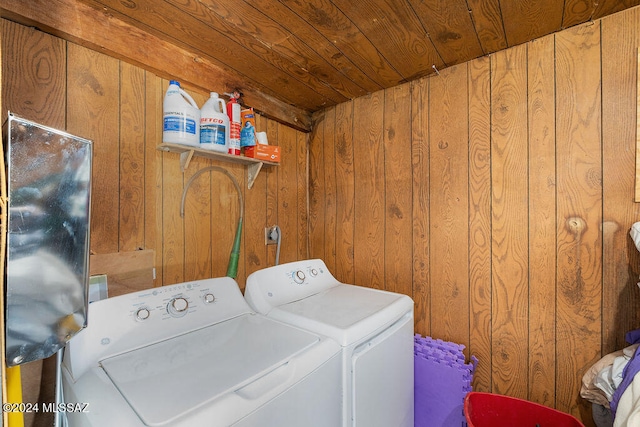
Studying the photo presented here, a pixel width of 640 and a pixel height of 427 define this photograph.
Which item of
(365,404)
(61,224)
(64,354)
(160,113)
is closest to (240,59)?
(160,113)

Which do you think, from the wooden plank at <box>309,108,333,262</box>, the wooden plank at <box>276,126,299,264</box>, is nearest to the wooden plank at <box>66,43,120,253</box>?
the wooden plank at <box>276,126,299,264</box>

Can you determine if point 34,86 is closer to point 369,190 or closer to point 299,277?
point 299,277

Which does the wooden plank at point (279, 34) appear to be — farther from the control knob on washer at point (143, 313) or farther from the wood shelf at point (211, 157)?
the control knob on washer at point (143, 313)

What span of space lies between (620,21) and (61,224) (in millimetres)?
2013

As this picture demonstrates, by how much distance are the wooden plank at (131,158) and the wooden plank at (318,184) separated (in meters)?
1.13

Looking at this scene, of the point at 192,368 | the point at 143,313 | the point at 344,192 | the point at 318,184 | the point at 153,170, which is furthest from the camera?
the point at 318,184

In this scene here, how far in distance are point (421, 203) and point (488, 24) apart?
871 millimetres

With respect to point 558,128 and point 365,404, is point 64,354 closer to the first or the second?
point 365,404

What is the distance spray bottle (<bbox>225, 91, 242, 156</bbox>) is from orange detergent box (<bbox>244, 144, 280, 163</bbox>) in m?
0.10

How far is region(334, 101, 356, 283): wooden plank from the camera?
1.93 metres

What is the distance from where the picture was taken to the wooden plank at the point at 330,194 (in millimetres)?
2012

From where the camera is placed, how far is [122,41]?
1.20 meters

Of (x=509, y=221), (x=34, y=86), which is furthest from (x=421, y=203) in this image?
(x=34, y=86)

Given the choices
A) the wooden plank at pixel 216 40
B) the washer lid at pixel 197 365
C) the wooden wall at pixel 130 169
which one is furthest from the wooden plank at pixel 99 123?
the washer lid at pixel 197 365
